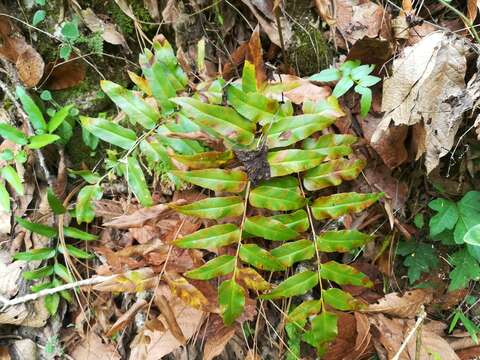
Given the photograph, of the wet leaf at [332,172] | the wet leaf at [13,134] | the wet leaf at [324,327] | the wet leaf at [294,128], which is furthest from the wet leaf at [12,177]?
the wet leaf at [324,327]

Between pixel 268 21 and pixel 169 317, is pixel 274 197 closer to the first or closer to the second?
pixel 169 317

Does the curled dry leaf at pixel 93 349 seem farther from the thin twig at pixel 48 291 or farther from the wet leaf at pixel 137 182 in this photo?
the wet leaf at pixel 137 182

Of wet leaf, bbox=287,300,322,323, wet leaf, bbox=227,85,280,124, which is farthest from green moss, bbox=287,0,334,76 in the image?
wet leaf, bbox=287,300,322,323

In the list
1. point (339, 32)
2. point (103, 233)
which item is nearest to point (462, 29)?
point (339, 32)

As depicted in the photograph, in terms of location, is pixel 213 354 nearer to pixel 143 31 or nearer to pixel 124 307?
pixel 124 307

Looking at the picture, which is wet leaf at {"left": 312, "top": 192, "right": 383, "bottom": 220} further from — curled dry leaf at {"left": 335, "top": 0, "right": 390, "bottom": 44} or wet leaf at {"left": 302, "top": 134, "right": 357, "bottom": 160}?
curled dry leaf at {"left": 335, "top": 0, "right": 390, "bottom": 44}
